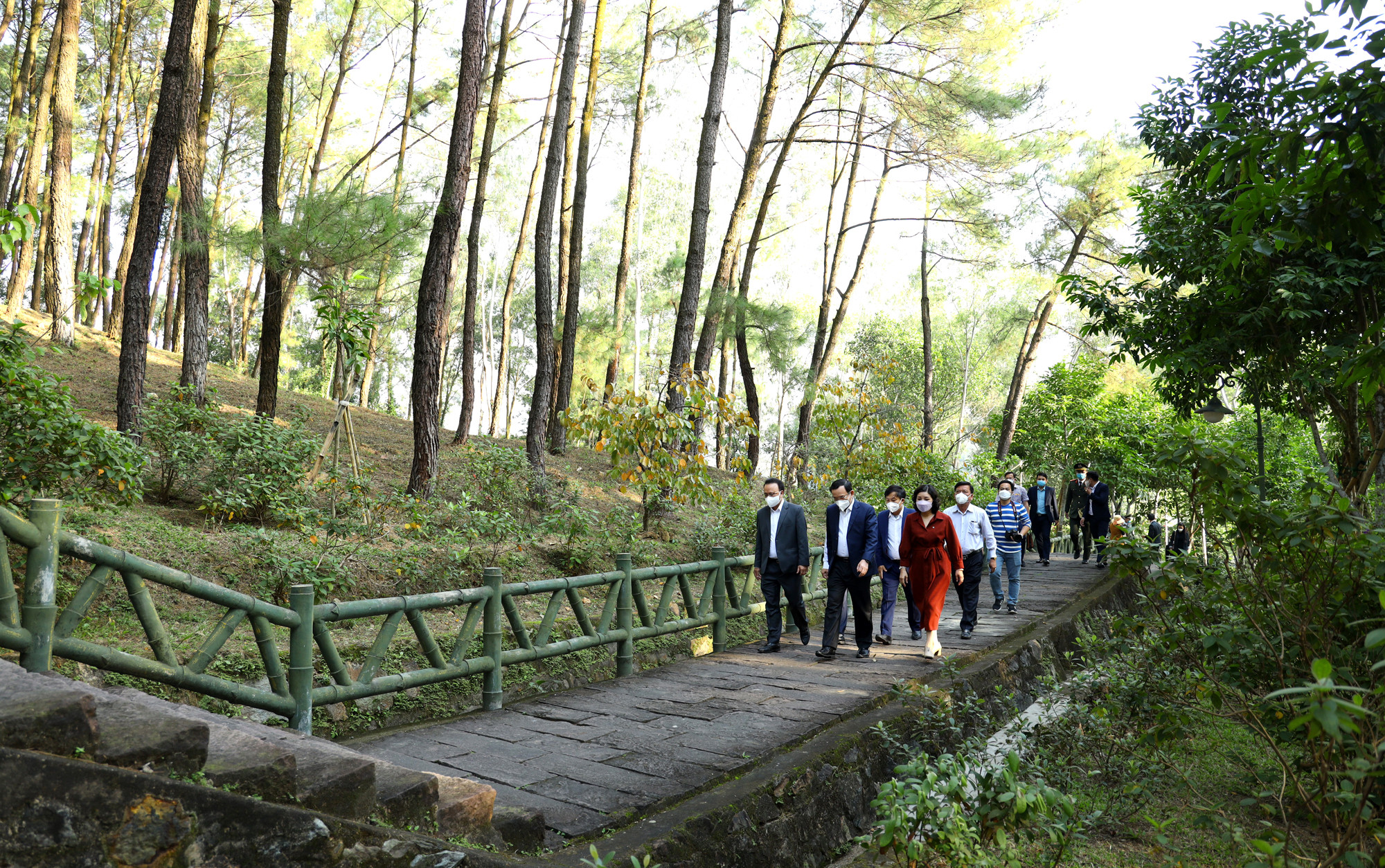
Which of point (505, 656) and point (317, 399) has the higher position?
point (317, 399)

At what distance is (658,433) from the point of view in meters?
10.6

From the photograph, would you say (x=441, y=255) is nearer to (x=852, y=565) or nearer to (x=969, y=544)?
(x=852, y=565)

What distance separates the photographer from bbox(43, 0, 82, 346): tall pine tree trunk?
14.3 m

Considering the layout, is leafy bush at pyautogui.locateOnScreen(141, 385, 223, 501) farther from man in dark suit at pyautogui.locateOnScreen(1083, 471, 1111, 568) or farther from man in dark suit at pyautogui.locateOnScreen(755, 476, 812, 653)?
man in dark suit at pyautogui.locateOnScreen(1083, 471, 1111, 568)

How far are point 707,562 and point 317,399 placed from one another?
52.0 feet

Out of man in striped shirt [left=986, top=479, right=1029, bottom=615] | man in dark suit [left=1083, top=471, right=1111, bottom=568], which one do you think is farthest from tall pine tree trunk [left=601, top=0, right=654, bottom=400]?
man in dark suit [left=1083, top=471, right=1111, bottom=568]

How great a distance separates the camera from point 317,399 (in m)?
21.6

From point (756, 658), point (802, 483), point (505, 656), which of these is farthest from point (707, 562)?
point (802, 483)

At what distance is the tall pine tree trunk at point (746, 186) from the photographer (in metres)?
15.3

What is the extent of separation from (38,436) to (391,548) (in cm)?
361

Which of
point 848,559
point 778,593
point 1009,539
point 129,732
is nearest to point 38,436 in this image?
point 129,732

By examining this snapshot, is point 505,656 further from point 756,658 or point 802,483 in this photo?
point 802,483

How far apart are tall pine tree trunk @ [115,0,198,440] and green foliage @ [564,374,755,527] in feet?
17.2

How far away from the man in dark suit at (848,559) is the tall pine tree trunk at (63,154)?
12.3m
